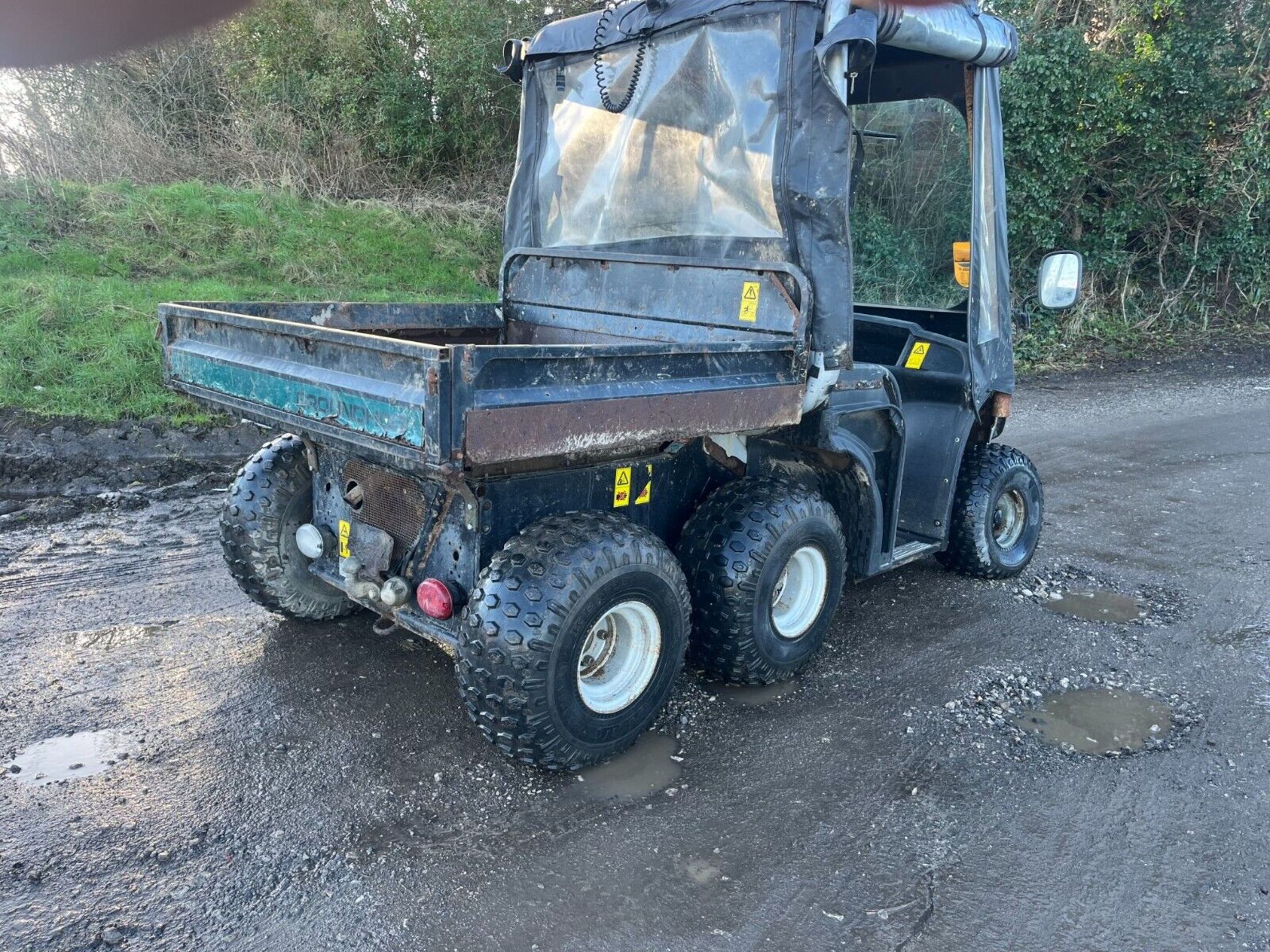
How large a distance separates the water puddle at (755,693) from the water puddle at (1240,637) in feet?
7.08

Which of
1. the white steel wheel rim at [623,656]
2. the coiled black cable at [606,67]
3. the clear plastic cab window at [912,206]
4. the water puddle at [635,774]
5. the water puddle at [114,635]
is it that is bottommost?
the water puddle at [635,774]

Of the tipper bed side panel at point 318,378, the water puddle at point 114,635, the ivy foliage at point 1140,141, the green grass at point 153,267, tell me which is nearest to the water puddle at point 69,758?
the water puddle at point 114,635

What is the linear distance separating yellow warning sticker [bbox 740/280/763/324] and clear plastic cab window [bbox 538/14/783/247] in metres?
0.21

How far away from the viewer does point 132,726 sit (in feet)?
11.0

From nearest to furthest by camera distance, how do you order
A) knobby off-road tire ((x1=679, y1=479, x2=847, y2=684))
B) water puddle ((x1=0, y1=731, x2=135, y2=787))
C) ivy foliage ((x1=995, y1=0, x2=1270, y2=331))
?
water puddle ((x1=0, y1=731, x2=135, y2=787)) < knobby off-road tire ((x1=679, y1=479, x2=847, y2=684)) < ivy foliage ((x1=995, y1=0, x2=1270, y2=331))

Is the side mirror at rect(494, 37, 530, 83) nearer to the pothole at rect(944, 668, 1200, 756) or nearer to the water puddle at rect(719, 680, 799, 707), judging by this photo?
the water puddle at rect(719, 680, 799, 707)

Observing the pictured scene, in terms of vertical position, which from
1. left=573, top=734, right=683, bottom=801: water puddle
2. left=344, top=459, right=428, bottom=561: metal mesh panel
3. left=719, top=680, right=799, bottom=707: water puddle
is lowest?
left=573, top=734, right=683, bottom=801: water puddle

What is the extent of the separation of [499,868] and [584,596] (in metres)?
0.83

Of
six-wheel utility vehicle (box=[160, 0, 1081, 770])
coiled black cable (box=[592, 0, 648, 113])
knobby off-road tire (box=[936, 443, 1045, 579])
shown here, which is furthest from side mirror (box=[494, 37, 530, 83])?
knobby off-road tire (box=[936, 443, 1045, 579])

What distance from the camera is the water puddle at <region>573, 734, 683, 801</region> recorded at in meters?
3.13

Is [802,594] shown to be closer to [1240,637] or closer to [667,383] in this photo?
[667,383]

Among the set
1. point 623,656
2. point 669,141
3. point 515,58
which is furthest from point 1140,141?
point 623,656

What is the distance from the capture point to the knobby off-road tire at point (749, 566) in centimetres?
350

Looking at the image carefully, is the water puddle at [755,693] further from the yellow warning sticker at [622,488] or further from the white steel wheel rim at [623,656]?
the yellow warning sticker at [622,488]
